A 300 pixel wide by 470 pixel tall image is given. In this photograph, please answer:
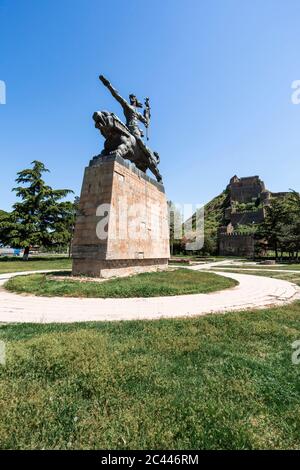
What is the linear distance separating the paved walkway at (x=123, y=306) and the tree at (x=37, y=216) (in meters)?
Result: 26.2

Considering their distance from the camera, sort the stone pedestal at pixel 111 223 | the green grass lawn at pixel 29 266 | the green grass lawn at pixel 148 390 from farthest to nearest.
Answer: the green grass lawn at pixel 29 266 < the stone pedestal at pixel 111 223 < the green grass lawn at pixel 148 390

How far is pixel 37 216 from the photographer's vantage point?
115 ft

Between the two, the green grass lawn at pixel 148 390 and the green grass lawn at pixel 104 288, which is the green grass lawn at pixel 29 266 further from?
the green grass lawn at pixel 148 390

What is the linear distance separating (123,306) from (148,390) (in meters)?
4.34

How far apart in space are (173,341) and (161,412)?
1.83 metres

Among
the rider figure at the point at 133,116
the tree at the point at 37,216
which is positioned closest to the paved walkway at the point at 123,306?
the rider figure at the point at 133,116

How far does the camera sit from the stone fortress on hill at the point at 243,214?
170ft

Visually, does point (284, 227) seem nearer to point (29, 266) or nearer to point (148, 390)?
point (29, 266)

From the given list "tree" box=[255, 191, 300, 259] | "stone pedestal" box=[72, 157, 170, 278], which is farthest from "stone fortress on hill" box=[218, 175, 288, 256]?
"stone pedestal" box=[72, 157, 170, 278]

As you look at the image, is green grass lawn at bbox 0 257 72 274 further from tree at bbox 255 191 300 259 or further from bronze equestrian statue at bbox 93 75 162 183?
tree at bbox 255 191 300 259

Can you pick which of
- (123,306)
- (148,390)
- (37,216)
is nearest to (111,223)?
(123,306)

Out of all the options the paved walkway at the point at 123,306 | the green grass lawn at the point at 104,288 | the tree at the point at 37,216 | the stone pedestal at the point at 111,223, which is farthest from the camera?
the tree at the point at 37,216
